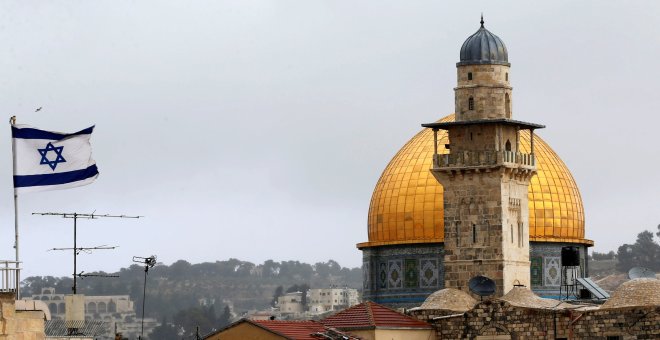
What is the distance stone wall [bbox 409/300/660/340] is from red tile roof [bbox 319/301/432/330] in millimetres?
890

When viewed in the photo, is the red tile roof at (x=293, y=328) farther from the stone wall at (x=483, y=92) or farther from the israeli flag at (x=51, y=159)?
the israeli flag at (x=51, y=159)

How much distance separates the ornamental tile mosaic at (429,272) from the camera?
90062 mm

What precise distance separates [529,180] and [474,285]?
5288 millimetres

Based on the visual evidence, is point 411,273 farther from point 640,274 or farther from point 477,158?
point 640,274

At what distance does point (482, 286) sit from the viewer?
82.2 meters

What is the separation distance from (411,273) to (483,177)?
8801mm

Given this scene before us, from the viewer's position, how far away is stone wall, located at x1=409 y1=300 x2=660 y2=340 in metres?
74.0

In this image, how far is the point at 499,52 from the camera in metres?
85.2

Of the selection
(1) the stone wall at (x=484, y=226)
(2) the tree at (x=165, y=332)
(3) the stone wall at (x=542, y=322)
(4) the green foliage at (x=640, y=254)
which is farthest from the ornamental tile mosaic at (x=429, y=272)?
(2) the tree at (x=165, y=332)

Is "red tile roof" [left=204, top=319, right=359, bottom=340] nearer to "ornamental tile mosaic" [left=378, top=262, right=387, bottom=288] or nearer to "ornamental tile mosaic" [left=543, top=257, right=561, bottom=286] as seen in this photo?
"ornamental tile mosaic" [left=543, top=257, right=561, bottom=286]

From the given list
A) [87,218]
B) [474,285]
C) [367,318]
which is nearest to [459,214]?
[474,285]

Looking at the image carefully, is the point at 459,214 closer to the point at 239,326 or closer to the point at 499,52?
the point at 499,52

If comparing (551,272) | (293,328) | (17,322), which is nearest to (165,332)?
(551,272)

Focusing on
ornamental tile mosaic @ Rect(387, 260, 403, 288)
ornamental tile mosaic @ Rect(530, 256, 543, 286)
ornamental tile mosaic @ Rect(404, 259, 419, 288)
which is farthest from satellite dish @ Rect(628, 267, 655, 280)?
ornamental tile mosaic @ Rect(387, 260, 403, 288)
